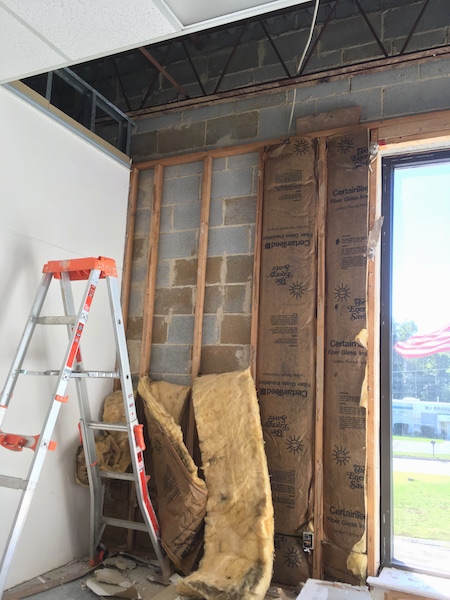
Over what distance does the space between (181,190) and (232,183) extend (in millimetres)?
415

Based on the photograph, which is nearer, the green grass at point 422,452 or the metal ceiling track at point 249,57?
the green grass at point 422,452

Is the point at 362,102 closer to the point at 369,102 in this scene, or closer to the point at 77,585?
the point at 369,102

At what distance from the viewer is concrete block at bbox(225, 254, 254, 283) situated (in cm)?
323

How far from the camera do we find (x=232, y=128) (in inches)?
137

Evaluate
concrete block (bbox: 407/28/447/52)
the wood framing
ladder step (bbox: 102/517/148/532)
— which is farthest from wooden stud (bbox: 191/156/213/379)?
concrete block (bbox: 407/28/447/52)

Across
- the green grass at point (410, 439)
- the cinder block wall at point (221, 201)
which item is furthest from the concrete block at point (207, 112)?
the green grass at point (410, 439)

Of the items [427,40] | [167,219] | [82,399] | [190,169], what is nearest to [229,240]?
[167,219]

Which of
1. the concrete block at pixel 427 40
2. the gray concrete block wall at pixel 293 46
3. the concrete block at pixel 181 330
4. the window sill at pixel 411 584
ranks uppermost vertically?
the gray concrete block wall at pixel 293 46

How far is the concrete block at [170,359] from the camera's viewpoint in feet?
10.9

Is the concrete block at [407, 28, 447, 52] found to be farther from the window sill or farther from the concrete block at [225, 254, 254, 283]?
the window sill

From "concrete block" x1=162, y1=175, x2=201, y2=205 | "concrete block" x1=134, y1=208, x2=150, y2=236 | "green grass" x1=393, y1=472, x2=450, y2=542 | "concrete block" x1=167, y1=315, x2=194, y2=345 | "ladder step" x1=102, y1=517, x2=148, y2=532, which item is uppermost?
"concrete block" x1=162, y1=175, x2=201, y2=205

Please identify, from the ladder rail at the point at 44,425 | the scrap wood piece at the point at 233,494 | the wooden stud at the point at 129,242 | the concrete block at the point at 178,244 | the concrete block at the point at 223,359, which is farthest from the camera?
the wooden stud at the point at 129,242

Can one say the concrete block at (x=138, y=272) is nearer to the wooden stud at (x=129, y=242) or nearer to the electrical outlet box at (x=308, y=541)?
the wooden stud at (x=129, y=242)

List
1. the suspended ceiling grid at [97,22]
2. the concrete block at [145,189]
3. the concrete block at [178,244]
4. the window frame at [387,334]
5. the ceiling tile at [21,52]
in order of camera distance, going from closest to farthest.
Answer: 1. the suspended ceiling grid at [97,22]
2. the ceiling tile at [21,52]
3. the window frame at [387,334]
4. the concrete block at [178,244]
5. the concrete block at [145,189]
